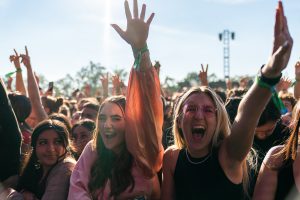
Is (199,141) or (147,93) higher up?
(147,93)

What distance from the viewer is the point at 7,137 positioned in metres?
2.74

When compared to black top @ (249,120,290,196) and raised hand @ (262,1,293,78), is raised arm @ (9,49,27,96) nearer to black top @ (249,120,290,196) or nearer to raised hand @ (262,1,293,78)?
black top @ (249,120,290,196)

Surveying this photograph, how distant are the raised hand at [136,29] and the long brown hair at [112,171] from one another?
2.38 ft

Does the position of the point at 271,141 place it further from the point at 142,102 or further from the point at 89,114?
the point at 89,114

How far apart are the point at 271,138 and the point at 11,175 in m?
2.15

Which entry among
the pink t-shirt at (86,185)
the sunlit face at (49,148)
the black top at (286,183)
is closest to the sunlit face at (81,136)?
the sunlit face at (49,148)

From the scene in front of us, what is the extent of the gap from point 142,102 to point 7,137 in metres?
1.04

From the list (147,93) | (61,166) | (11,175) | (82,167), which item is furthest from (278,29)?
(11,175)

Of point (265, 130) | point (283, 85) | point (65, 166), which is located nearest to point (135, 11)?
point (65, 166)

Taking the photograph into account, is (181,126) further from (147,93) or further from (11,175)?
(11,175)

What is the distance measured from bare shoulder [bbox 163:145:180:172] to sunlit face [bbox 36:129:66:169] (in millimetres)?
993

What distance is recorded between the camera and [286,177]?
2.15 metres

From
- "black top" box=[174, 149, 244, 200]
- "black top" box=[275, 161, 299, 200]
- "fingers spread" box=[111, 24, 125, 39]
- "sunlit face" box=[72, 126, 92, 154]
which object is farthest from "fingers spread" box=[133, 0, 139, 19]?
"sunlit face" box=[72, 126, 92, 154]

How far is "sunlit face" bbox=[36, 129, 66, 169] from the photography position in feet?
10.1
